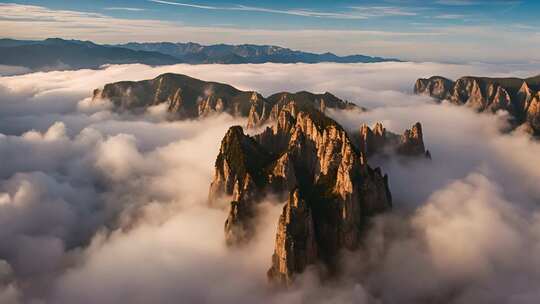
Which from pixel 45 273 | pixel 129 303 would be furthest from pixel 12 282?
pixel 129 303

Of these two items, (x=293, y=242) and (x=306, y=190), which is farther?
(x=306, y=190)

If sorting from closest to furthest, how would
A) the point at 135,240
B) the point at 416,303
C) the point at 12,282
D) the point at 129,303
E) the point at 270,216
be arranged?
the point at 416,303 → the point at 129,303 → the point at 270,216 → the point at 12,282 → the point at 135,240

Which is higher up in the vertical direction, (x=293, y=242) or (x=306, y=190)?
(x=306, y=190)

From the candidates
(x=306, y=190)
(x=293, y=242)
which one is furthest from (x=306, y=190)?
(x=293, y=242)

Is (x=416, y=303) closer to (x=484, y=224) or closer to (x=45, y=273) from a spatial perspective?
(x=484, y=224)

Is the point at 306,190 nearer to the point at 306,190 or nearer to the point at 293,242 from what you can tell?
the point at 306,190

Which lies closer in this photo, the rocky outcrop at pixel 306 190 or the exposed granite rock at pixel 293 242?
the exposed granite rock at pixel 293 242

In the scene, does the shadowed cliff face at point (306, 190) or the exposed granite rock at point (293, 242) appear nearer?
the exposed granite rock at point (293, 242)

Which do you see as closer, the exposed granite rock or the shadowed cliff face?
the exposed granite rock
